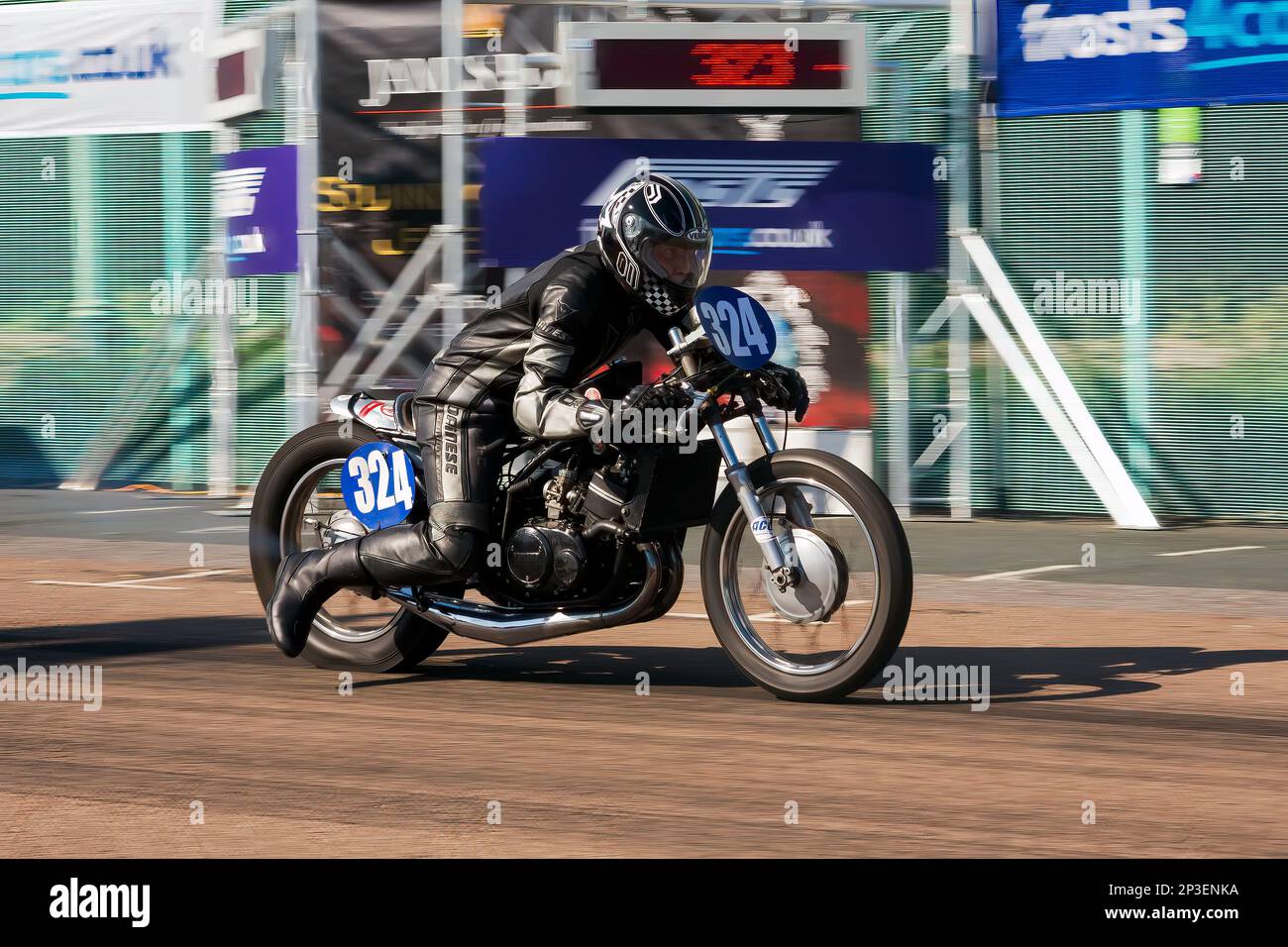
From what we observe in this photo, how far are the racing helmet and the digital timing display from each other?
719 cm

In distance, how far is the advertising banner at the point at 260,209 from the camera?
612 inches

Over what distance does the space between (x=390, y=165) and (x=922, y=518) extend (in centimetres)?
480

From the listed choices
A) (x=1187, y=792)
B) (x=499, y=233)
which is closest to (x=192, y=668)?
(x=1187, y=792)

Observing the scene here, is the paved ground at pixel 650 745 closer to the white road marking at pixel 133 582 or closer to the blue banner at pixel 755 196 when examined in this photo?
the white road marking at pixel 133 582

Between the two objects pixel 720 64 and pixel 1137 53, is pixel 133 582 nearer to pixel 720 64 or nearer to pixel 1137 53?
pixel 720 64

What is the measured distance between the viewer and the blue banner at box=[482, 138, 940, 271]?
14.5m

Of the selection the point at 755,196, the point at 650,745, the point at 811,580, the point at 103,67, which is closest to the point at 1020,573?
the point at 755,196

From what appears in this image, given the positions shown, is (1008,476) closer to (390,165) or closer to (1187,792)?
(390,165)

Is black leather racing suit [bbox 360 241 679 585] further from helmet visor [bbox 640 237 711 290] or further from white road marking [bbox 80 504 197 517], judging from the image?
white road marking [bbox 80 504 197 517]

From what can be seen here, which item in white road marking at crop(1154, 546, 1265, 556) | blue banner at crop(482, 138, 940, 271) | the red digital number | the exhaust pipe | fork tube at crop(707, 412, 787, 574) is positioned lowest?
white road marking at crop(1154, 546, 1265, 556)

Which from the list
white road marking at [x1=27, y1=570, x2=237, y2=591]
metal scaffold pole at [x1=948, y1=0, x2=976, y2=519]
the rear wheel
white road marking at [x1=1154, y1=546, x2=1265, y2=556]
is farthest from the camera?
metal scaffold pole at [x1=948, y1=0, x2=976, y2=519]

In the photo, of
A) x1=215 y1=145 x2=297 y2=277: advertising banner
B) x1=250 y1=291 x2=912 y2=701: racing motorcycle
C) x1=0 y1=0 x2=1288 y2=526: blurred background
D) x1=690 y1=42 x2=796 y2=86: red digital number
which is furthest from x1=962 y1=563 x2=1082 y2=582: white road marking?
x1=215 y1=145 x2=297 y2=277: advertising banner

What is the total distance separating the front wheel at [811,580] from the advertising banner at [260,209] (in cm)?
899

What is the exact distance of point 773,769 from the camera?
20.5 feet
